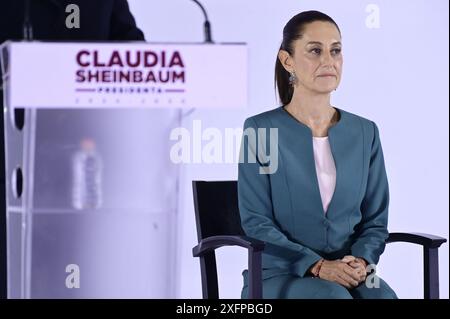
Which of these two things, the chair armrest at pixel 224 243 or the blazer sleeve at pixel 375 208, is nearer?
the chair armrest at pixel 224 243

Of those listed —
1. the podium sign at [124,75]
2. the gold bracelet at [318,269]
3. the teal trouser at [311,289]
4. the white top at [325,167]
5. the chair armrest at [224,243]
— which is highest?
the podium sign at [124,75]

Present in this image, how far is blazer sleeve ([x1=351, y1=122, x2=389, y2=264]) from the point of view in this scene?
101 inches

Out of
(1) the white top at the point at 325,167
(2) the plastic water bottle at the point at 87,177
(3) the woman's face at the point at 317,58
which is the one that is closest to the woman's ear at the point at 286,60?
(3) the woman's face at the point at 317,58

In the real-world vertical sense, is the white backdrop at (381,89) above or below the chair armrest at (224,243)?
above

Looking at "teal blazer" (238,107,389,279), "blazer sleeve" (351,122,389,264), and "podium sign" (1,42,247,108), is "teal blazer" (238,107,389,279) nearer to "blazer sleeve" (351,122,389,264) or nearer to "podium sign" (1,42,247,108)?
"blazer sleeve" (351,122,389,264)

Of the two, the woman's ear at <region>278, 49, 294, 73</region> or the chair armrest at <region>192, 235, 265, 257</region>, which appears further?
the woman's ear at <region>278, 49, 294, 73</region>

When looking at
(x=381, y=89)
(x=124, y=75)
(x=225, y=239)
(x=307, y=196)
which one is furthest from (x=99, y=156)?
(x=381, y=89)

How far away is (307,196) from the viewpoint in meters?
2.53

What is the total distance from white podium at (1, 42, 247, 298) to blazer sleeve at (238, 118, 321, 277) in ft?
0.87

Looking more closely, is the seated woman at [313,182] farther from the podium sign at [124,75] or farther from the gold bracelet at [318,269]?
the podium sign at [124,75]

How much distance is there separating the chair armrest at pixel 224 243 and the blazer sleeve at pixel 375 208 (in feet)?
1.24

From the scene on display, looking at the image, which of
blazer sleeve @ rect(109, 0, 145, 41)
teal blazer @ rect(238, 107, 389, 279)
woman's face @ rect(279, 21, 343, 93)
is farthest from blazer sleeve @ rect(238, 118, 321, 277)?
blazer sleeve @ rect(109, 0, 145, 41)

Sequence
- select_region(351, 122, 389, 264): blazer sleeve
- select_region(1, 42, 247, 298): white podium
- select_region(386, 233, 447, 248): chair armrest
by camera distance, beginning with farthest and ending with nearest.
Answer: select_region(351, 122, 389, 264): blazer sleeve, select_region(386, 233, 447, 248): chair armrest, select_region(1, 42, 247, 298): white podium

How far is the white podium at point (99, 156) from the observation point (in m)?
2.26
